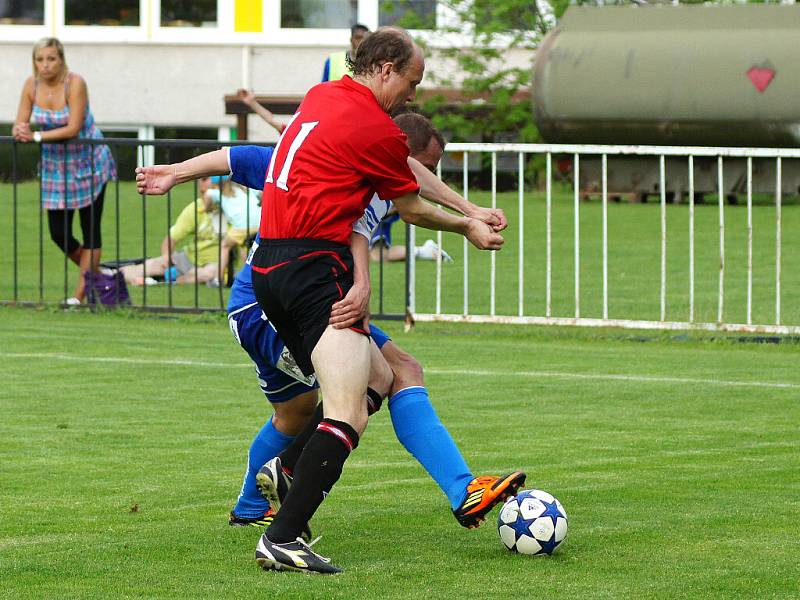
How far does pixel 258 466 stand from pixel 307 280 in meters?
1.03

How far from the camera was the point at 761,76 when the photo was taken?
2186cm

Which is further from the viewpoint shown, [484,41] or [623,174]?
[484,41]

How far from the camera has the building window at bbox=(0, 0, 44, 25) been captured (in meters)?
34.5

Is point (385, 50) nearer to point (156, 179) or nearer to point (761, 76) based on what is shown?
point (156, 179)

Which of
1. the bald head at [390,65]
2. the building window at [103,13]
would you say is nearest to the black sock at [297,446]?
the bald head at [390,65]

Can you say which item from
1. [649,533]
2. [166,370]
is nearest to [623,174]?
[166,370]

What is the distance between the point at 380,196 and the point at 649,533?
1522 millimetres

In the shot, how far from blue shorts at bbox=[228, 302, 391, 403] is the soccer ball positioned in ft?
2.58

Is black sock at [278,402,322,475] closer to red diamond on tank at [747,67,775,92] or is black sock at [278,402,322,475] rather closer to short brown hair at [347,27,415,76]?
short brown hair at [347,27,415,76]

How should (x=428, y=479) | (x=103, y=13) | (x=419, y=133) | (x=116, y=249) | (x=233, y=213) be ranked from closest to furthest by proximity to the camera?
(x=419, y=133), (x=428, y=479), (x=233, y=213), (x=116, y=249), (x=103, y=13)

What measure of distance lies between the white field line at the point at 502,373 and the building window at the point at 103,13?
24.6m

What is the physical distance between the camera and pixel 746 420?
8.37 meters

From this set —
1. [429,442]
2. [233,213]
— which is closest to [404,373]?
[429,442]

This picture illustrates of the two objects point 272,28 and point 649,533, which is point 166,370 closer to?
point 649,533
